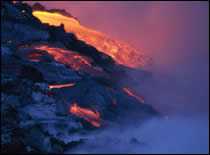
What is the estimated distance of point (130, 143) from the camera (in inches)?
3465

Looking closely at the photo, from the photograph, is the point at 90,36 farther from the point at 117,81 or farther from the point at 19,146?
the point at 19,146

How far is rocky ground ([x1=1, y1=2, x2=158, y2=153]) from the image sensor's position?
267 feet

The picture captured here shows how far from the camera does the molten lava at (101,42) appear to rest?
436 feet

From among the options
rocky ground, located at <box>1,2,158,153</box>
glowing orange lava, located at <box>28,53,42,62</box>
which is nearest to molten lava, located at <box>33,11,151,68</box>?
rocky ground, located at <box>1,2,158,153</box>

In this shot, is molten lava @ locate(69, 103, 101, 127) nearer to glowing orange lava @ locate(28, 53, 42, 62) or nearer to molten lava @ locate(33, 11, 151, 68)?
glowing orange lava @ locate(28, 53, 42, 62)

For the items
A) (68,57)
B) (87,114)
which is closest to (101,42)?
(68,57)

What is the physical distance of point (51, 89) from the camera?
89938 mm

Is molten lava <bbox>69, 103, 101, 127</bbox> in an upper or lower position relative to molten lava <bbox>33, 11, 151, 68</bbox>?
upper

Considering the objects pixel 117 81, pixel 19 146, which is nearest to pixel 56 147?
pixel 19 146

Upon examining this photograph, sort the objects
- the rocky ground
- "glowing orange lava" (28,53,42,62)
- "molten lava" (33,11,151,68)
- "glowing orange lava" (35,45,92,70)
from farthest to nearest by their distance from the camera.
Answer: "molten lava" (33,11,151,68)
"glowing orange lava" (35,45,92,70)
"glowing orange lava" (28,53,42,62)
the rocky ground

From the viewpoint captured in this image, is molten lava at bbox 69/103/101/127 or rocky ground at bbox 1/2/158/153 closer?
rocky ground at bbox 1/2/158/153

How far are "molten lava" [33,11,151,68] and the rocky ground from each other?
50.3ft

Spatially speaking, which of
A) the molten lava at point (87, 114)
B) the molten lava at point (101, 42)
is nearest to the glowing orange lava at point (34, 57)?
the molten lava at point (87, 114)

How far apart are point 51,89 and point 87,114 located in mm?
5685
